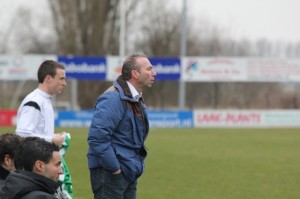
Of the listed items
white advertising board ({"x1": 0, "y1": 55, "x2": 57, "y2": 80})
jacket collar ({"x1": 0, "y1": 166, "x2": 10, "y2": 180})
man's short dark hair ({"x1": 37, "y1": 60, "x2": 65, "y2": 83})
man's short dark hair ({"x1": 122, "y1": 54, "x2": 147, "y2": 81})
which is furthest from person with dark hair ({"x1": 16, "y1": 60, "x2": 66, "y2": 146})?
white advertising board ({"x1": 0, "y1": 55, "x2": 57, "y2": 80})

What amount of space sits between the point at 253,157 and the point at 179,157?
2099 mm

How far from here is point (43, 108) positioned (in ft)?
21.2

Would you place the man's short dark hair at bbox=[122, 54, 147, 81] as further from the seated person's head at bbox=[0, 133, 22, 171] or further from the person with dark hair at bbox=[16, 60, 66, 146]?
the seated person's head at bbox=[0, 133, 22, 171]

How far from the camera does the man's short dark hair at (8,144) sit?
197 inches

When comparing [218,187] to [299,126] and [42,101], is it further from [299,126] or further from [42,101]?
[299,126]

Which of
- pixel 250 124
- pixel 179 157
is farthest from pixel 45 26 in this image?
pixel 179 157

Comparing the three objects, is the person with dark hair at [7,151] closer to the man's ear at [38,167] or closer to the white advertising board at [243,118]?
the man's ear at [38,167]

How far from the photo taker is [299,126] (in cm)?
3522

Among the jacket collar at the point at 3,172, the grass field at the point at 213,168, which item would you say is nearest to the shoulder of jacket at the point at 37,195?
the jacket collar at the point at 3,172

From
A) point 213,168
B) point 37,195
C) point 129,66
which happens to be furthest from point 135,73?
point 213,168

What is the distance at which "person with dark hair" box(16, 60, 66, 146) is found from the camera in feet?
20.7

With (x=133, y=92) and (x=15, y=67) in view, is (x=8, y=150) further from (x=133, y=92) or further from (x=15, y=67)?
(x=15, y=67)

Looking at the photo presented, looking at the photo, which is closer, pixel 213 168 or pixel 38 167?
pixel 38 167

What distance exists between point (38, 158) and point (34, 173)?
11 cm
